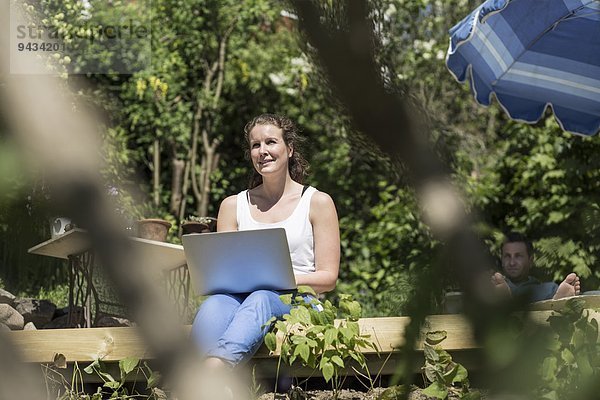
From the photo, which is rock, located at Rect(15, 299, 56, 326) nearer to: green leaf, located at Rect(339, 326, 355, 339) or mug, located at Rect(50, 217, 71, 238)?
green leaf, located at Rect(339, 326, 355, 339)

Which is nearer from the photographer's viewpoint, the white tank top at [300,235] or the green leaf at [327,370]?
the green leaf at [327,370]

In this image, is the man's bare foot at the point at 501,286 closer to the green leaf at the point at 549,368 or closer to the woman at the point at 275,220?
the green leaf at the point at 549,368

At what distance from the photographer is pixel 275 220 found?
3811 millimetres

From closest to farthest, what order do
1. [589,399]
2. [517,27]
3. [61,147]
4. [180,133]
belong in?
1. [61,147]
2. [589,399]
3. [517,27]
4. [180,133]

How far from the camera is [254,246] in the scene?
3.31 metres

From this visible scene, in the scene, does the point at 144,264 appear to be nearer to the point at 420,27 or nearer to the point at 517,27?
the point at 517,27

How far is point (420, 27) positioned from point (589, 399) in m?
8.13

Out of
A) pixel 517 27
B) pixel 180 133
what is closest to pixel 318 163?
pixel 180 133

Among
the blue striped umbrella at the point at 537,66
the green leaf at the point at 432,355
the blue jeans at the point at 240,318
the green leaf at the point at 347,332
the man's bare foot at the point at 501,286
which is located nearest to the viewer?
the man's bare foot at the point at 501,286

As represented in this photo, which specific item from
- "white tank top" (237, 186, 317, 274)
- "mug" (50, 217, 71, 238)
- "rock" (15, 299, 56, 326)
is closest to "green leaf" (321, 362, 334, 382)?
"white tank top" (237, 186, 317, 274)

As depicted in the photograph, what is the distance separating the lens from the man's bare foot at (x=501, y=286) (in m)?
0.60

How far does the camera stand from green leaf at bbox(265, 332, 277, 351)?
10.3ft

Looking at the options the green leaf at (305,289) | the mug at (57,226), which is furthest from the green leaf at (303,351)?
the mug at (57,226)

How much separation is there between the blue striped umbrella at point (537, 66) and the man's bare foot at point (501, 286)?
4.85 meters
